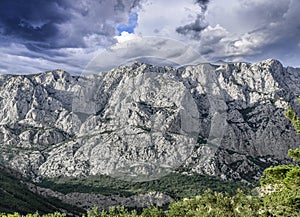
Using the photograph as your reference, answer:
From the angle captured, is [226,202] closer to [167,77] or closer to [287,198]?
[167,77]

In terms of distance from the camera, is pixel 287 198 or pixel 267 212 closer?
pixel 287 198

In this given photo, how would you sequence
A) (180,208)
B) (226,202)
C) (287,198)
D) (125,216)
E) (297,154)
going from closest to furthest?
(287,198) < (297,154) < (226,202) < (125,216) < (180,208)

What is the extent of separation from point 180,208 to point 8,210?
118556 mm

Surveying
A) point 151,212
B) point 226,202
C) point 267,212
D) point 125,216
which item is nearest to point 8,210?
point 151,212

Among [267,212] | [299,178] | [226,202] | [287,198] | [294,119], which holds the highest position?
[294,119]

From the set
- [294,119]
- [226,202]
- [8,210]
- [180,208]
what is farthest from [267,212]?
[8,210]

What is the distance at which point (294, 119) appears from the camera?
2447cm

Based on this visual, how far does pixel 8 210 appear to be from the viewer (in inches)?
7338

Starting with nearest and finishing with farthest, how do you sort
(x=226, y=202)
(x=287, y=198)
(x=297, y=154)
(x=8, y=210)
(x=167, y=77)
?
(x=287, y=198) → (x=297, y=154) → (x=167, y=77) → (x=226, y=202) → (x=8, y=210)

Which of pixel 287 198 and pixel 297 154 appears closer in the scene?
pixel 287 198

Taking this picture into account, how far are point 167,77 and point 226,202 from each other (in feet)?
124

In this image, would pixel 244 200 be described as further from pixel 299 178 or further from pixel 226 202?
pixel 299 178

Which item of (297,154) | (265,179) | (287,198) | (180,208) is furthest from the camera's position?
(180,208)

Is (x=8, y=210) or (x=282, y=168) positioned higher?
(x=282, y=168)
